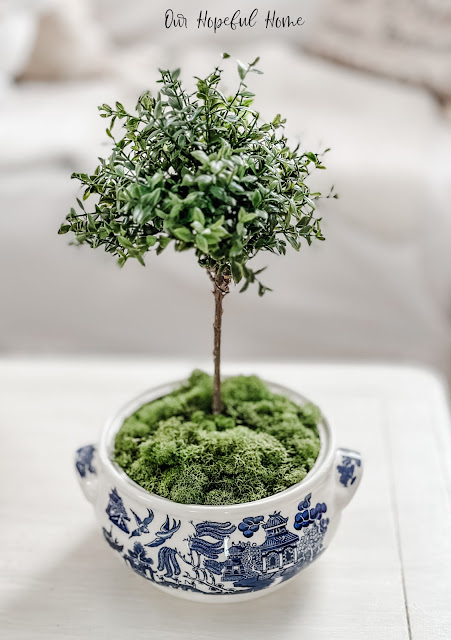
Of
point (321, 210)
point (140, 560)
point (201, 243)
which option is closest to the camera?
point (201, 243)

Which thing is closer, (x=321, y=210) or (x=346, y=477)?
(x=346, y=477)

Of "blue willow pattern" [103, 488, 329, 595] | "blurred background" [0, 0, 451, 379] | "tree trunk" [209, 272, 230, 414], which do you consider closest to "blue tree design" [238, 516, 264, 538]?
"blue willow pattern" [103, 488, 329, 595]

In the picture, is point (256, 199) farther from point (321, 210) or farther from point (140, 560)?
point (321, 210)

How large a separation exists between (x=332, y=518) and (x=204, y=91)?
1.14 feet

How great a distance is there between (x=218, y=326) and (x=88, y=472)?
168mm

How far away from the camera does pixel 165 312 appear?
4.86 feet

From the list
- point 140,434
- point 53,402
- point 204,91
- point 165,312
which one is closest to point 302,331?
point 165,312

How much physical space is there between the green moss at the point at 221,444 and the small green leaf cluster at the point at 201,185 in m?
0.14

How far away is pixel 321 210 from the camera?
4.35 feet

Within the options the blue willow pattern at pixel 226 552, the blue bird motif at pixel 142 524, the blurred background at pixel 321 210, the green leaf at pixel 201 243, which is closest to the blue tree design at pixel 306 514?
the blue willow pattern at pixel 226 552

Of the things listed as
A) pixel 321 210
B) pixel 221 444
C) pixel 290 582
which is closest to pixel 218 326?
pixel 221 444

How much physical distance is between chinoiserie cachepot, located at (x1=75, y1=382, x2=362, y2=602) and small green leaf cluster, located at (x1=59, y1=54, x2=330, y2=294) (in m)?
0.17

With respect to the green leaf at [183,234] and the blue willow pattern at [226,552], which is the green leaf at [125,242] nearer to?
the green leaf at [183,234]

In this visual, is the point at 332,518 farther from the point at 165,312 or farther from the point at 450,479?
the point at 165,312
